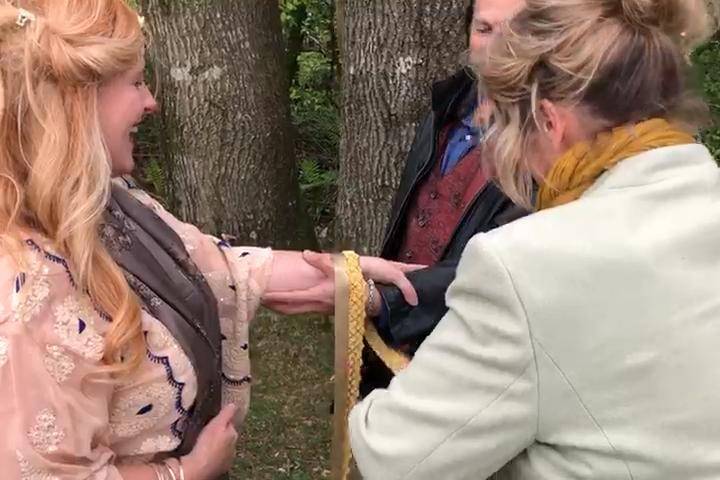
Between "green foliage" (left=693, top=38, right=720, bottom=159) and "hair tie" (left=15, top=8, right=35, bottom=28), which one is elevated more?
"hair tie" (left=15, top=8, right=35, bottom=28)

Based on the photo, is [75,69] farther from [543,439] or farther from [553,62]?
[543,439]

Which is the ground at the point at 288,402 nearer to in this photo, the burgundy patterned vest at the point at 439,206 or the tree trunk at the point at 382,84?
the tree trunk at the point at 382,84

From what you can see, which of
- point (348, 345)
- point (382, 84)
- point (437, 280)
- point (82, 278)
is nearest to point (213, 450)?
point (348, 345)

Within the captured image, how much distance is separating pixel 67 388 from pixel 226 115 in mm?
3345

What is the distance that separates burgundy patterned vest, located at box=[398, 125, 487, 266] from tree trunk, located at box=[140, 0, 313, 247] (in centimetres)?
233

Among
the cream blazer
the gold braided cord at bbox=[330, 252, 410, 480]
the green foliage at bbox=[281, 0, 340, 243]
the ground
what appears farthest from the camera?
the green foliage at bbox=[281, 0, 340, 243]

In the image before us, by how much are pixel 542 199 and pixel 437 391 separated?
1.34 feet

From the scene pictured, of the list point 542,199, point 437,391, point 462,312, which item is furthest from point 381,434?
point 542,199

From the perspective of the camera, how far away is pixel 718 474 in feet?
5.31

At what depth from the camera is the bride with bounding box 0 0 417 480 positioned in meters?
1.85

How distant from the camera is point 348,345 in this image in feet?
8.06

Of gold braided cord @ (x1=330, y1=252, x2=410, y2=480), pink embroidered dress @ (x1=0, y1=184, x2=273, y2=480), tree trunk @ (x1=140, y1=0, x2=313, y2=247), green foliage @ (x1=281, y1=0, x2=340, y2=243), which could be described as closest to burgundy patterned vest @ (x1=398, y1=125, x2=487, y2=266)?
gold braided cord @ (x1=330, y1=252, x2=410, y2=480)

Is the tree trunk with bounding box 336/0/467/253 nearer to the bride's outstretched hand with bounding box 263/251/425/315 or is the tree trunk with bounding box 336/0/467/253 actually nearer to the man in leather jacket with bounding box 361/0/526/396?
the man in leather jacket with bounding box 361/0/526/396

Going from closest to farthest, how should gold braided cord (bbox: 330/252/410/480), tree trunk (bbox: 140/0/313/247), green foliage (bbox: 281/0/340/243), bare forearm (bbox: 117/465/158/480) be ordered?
bare forearm (bbox: 117/465/158/480), gold braided cord (bbox: 330/252/410/480), tree trunk (bbox: 140/0/313/247), green foliage (bbox: 281/0/340/243)
